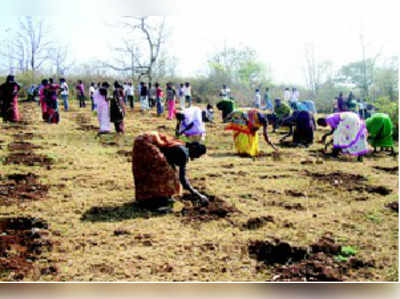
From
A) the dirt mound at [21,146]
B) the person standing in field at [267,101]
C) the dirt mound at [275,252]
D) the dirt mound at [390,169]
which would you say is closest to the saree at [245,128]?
the dirt mound at [390,169]

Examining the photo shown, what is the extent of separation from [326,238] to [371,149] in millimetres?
5530

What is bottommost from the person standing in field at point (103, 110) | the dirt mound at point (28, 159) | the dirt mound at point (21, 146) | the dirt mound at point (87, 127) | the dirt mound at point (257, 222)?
the dirt mound at point (257, 222)

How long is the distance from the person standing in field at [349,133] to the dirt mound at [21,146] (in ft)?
17.6

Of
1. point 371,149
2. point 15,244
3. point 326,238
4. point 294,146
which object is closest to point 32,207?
point 15,244

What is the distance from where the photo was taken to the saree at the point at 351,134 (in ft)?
24.9

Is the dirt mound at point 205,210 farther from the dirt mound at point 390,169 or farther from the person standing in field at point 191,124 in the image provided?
the dirt mound at point 390,169

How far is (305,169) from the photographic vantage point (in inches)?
265

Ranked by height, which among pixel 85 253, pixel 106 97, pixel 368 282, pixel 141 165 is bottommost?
pixel 368 282

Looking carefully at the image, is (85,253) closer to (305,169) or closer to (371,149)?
(305,169)

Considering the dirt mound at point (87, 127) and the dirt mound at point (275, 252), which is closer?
the dirt mound at point (275, 252)

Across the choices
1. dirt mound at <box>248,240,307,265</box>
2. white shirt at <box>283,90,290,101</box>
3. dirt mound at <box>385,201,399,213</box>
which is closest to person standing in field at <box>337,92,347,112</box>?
white shirt at <box>283,90,290,101</box>

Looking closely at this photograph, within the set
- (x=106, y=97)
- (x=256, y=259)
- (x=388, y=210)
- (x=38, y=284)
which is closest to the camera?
(x=38, y=284)

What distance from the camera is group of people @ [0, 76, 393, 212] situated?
440cm

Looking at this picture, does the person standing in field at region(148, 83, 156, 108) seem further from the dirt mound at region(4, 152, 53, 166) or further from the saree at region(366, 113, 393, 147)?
the saree at region(366, 113, 393, 147)
